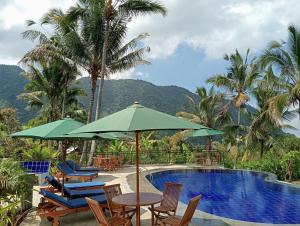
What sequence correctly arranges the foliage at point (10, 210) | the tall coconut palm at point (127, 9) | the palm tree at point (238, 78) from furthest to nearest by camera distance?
the palm tree at point (238, 78) < the tall coconut palm at point (127, 9) < the foliage at point (10, 210)

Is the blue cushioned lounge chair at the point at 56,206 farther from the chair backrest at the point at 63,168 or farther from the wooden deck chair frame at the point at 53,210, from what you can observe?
the chair backrest at the point at 63,168

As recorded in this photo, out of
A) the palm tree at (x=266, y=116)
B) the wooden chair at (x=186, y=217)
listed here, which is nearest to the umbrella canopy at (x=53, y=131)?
the wooden chair at (x=186, y=217)

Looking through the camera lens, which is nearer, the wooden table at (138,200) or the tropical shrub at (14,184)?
the wooden table at (138,200)

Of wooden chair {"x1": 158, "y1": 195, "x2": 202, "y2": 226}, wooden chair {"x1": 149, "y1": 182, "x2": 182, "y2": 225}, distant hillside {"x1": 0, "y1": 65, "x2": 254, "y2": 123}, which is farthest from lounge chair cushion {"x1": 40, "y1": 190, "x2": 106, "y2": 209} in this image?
distant hillside {"x1": 0, "y1": 65, "x2": 254, "y2": 123}

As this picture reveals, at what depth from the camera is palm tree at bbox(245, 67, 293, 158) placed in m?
15.8

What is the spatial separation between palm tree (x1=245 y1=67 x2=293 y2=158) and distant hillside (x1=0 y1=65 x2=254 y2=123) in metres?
44.2

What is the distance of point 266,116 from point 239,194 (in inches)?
273

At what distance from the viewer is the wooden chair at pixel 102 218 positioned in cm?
533

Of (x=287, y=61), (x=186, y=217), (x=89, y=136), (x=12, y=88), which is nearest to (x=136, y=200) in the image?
(x=186, y=217)

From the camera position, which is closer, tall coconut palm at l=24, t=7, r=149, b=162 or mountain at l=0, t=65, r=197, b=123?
tall coconut palm at l=24, t=7, r=149, b=162

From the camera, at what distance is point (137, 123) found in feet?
17.2

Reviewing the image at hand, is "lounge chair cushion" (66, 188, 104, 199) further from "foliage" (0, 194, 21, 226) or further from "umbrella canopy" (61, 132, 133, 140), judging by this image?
"umbrella canopy" (61, 132, 133, 140)

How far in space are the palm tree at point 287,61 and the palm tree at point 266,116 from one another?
1.09ft

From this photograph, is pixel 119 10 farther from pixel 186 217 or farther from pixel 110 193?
pixel 186 217
